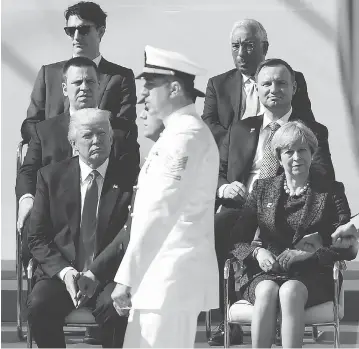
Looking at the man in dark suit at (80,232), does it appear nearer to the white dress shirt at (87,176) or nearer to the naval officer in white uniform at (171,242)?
the white dress shirt at (87,176)

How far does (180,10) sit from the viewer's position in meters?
7.18

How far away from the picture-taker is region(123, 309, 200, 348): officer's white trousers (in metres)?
5.29

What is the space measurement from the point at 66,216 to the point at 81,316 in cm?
53

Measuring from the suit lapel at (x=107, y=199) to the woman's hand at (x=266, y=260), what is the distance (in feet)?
2.60

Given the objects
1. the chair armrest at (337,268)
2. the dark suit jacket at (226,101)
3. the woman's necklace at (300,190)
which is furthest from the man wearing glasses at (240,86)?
the chair armrest at (337,268)

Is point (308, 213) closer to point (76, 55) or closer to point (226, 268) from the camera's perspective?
point (226, 268)

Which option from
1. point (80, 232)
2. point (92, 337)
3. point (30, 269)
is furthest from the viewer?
point (92, 337)

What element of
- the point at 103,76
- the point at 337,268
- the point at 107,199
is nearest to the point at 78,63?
the point at 103,76

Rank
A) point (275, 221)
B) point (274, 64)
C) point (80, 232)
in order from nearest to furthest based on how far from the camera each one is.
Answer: point (275, 221) < point (80, 232) < point (274, 64)

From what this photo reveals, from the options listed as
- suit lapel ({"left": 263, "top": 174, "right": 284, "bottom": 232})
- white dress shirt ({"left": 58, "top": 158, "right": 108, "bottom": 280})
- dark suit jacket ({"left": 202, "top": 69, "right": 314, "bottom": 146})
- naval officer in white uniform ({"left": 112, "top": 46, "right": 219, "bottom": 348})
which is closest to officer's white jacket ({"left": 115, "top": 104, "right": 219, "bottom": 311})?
naval officer in white uniform ({"left": 112, "top": 46, "right": 219, "bottom": 348})

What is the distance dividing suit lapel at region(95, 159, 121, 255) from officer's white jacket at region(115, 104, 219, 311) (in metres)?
0.81

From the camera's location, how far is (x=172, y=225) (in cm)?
529

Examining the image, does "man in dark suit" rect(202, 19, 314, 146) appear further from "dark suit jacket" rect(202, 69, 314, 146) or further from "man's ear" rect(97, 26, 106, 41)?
"man's ear" rect(97, 26, 106, 41)

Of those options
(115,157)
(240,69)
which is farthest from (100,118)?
(240,69)
